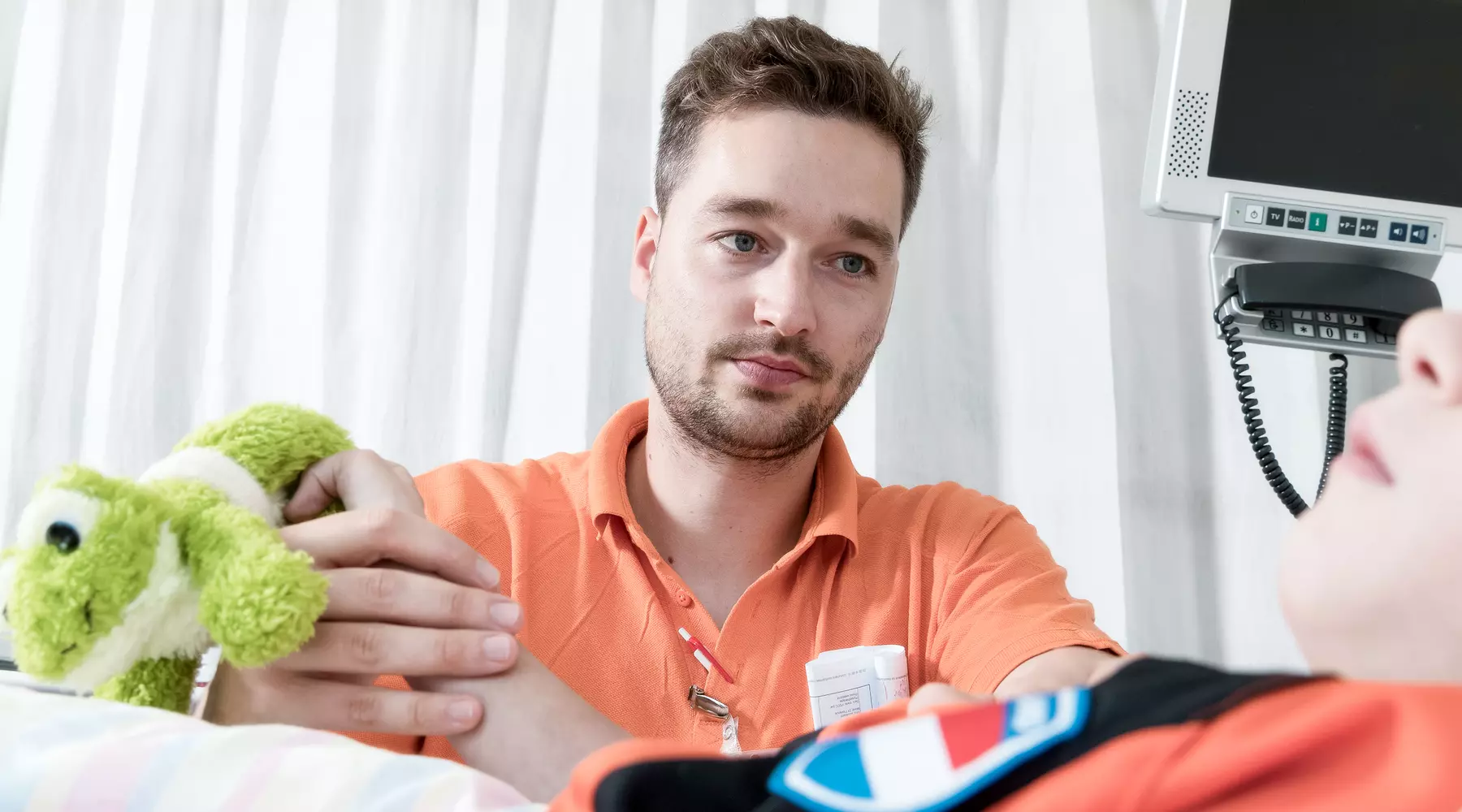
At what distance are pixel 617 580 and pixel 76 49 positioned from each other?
1.42m

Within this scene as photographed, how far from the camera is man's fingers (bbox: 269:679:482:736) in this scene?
31.6 inches

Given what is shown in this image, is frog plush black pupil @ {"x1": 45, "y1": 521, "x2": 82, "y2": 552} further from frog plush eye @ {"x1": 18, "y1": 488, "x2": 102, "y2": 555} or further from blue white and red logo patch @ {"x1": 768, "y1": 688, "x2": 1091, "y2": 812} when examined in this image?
blue white and red logo patch @ {"x1": 768, "y1": 688, "x2": 1091, "y2": 812}

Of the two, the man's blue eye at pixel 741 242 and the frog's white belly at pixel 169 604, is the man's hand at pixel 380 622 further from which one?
the man's blue eye at pixel 741 242

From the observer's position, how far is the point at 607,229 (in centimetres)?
173

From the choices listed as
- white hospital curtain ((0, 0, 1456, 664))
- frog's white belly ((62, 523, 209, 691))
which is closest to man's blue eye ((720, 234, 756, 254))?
white hospital curtain ((0, 0, 1456, 664))

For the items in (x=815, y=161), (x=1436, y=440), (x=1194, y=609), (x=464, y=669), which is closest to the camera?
(x=1436, y=440)

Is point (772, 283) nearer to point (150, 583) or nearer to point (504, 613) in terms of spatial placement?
point (504, 613)

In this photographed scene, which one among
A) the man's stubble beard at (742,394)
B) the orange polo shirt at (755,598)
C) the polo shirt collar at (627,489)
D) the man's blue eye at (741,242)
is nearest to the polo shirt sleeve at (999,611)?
the orange polo shirt at (755,598)

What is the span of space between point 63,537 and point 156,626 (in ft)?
0.34

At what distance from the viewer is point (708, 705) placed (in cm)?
111

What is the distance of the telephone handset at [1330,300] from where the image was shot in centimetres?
131

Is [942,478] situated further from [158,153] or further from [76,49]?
[76,49]

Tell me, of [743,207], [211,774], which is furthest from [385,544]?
[743,207]

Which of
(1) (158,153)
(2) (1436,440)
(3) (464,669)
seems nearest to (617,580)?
(3) (464,669)
